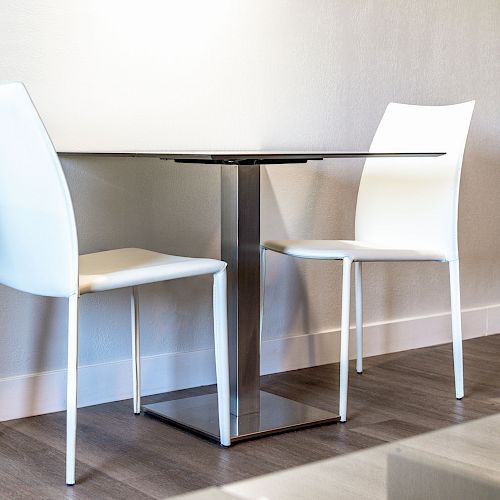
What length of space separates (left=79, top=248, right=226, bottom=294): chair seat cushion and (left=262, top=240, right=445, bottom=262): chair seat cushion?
41 cm

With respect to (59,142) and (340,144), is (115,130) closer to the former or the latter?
(59,142)

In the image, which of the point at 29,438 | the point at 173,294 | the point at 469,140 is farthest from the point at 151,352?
the point at 469,140

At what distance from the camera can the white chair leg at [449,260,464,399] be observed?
9.71 feet

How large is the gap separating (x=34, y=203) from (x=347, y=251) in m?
0.95

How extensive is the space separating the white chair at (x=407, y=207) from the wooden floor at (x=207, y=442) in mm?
135

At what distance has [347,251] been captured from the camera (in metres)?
2.78

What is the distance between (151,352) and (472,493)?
2.00 meters

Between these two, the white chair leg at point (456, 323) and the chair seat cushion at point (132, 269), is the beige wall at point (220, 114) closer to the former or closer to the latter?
the chair seat cushion at point (132, 269)

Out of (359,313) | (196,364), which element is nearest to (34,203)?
(196,364)

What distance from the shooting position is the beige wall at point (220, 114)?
110 inches

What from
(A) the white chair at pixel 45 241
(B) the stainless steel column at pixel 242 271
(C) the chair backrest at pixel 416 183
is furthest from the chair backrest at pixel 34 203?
(C) the chair backrest at pixel 416 183

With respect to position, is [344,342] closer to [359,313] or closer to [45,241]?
[359,313]

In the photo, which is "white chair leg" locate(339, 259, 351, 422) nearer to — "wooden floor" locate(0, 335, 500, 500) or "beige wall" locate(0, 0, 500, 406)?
"wooden floor" locate(0, 335, 500, 500)

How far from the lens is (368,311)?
3.63 meters
